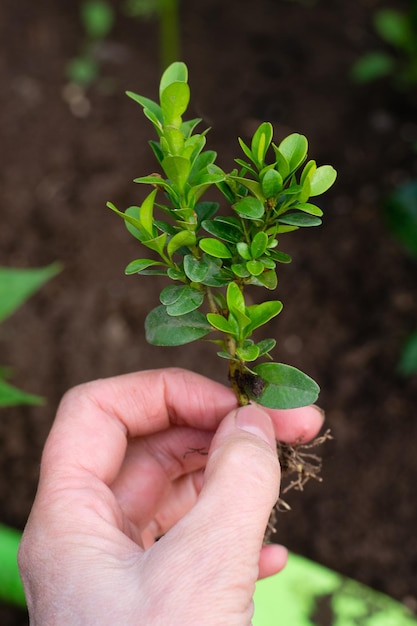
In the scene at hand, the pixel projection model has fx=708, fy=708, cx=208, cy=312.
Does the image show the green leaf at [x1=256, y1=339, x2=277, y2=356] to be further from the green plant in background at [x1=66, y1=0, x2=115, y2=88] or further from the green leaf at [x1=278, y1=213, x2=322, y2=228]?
the green plant in background at [x1=66, y1=0, x2=115, y2=88]

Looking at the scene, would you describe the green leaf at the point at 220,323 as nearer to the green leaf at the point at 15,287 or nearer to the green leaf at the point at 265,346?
the green leaf at the point at 265,346

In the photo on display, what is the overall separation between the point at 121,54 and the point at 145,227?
6.23ft

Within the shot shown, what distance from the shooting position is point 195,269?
2.35 feet

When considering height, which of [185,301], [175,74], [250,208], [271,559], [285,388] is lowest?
[271,559]

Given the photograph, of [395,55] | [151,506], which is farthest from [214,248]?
[395,55]

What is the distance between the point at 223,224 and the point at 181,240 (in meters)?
0.06

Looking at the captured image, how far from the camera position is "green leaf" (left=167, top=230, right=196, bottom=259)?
0.71 m

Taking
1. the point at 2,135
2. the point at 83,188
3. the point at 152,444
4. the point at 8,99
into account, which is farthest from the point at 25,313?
the point at 152,444

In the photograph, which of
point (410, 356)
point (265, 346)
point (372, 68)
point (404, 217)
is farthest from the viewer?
point (372, 68)

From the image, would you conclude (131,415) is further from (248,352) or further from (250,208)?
(250,208)

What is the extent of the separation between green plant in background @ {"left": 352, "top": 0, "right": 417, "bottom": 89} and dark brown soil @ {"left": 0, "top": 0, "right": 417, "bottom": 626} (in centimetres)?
5

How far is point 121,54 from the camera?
245 centimetres

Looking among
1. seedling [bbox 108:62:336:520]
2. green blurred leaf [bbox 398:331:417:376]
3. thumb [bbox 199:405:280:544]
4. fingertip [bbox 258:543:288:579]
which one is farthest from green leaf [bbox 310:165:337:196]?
green blurred leaf [bbox 398:331:417:376]

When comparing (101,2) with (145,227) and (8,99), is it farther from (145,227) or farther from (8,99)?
(145,227)
